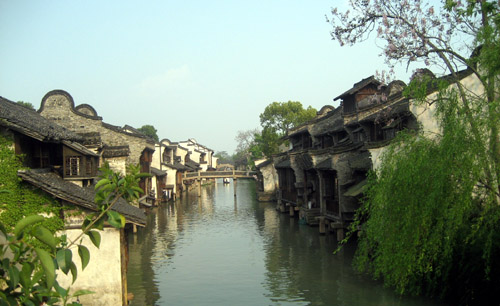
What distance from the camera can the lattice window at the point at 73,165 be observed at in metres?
16.9

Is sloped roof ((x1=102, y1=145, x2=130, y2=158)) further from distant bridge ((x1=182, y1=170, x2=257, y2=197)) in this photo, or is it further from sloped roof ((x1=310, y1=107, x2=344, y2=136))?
distant bridge ((x1=182, y1=170, x2=257, y2=197))

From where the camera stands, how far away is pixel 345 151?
2548 centimetres

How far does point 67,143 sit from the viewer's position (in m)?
16.2

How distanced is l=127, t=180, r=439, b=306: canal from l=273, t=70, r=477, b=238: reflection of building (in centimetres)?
192

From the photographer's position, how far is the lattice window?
16.9 m

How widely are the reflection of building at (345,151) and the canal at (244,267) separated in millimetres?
1920

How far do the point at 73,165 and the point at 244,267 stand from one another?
891cm

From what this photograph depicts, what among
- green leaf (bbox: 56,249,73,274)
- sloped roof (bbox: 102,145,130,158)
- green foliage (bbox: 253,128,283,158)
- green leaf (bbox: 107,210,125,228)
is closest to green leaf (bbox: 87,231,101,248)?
green leaf (bbox: 107,210,125,228)

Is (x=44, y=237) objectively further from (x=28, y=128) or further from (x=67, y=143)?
(x=67, y=143)

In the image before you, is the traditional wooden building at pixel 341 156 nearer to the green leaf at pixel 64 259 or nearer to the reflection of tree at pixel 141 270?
the reflection of tree at pixel 141 270

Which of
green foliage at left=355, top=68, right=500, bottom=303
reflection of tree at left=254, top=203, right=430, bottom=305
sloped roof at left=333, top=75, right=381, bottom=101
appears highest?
sloped roof at left=333, top=75, right=381, bottom=101

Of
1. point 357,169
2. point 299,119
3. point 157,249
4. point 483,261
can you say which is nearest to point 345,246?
point 357,169

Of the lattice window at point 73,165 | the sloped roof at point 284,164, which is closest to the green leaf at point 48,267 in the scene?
the lattice window at point 73,165

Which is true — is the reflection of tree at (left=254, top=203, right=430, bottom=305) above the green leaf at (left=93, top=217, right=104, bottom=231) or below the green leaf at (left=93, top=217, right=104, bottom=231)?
below
